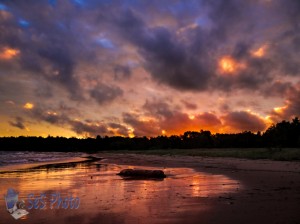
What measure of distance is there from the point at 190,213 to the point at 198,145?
13373 centimetres

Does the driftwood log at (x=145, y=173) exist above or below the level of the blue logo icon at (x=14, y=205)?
above

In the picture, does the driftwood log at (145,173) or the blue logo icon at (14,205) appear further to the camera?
the driftwood log at (145,173)

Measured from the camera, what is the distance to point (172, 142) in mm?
164500

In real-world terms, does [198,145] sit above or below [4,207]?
above

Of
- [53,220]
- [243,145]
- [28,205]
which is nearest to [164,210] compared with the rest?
[53,220]

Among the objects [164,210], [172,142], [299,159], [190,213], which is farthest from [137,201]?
[172,142]

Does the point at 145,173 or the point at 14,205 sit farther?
the point at 145,173

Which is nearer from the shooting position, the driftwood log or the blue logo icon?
the blue logo icon

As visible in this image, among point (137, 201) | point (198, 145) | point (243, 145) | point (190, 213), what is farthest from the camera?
point (198, 145)

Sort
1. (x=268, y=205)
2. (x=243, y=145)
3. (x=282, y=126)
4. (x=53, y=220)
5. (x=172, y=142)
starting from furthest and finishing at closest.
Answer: (x=172, y=142) → (x=243, y=145) → (x=282, y=126) → (x=268, y=205) → (x=53, y=220)

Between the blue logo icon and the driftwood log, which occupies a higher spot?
the driftwood log

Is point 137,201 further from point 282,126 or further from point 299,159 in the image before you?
point 282,126

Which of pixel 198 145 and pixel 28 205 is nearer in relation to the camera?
pixel 28 205

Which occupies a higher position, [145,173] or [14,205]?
[145,173]
